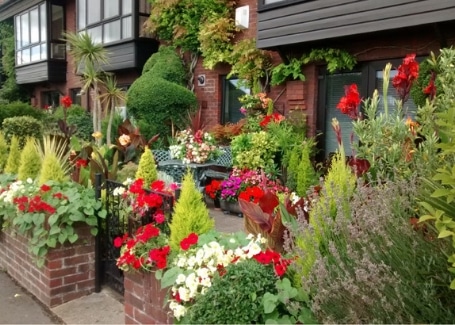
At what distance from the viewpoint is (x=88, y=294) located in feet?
12.7

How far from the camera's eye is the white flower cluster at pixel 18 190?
12.9ft

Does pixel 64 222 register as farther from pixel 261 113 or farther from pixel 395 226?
pixel 261 113

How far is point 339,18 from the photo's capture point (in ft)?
21.6

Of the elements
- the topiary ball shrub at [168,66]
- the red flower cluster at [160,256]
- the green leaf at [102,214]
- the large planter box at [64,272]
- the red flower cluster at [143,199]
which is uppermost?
the topiary ball shrub at [168,66]

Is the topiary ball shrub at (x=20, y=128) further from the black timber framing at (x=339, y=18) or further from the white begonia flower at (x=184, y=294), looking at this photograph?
the white begonia flower at (x=184, y=294)

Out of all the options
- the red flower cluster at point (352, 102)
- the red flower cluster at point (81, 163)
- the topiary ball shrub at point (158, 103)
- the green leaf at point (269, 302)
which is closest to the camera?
the green leaf at point (269, 302)

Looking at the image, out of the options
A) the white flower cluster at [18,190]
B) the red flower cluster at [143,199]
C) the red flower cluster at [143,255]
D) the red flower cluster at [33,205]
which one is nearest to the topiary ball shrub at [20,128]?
the white flower cluster at [18,190]

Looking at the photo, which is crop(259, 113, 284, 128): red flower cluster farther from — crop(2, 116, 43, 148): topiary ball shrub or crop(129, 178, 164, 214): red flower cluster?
crop(2, 116, 43, 148): topiary ball shrub

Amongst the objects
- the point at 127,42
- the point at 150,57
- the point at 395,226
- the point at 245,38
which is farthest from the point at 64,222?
the point at 127,42

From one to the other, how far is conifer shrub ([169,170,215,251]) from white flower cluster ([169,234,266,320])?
228 mm

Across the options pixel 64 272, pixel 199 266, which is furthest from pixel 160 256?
pixel 64 272

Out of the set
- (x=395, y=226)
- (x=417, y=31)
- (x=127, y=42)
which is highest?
(x=127, y=42)

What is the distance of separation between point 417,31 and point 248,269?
209 inches

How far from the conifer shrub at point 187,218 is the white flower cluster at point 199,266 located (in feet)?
0.75
